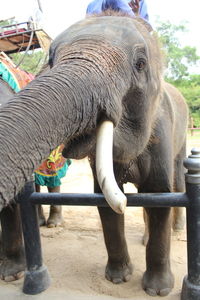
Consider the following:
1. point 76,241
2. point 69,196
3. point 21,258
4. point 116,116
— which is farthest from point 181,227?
point 116,116

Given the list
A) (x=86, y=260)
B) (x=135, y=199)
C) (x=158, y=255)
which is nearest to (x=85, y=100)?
(x=135, y=199)

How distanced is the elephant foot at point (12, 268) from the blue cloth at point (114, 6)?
166cm

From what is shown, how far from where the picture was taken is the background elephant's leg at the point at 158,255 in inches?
78.0

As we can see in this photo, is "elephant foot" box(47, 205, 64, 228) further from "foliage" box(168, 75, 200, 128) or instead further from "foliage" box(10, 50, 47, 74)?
"foliage" box(168, 75, 200, 128)

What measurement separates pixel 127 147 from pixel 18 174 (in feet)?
2.26

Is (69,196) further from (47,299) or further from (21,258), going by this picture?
(21,258)

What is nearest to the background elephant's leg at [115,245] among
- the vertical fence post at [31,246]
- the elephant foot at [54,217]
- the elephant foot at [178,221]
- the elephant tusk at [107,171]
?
the vertical fence post at [31,246]

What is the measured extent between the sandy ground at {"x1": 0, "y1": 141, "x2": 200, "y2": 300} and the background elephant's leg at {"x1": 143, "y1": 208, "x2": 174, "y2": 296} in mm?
58

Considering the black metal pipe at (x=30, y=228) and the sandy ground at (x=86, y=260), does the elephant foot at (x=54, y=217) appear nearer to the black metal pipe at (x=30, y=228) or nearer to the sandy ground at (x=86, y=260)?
the sandy ground at (x=86, y=260)

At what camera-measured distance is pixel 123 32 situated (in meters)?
1.45

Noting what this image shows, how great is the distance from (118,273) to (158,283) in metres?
0.31

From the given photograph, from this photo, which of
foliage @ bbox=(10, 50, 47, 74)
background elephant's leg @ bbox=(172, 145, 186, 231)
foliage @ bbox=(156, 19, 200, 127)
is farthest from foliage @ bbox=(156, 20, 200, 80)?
background elephant's leg @ bbox=(172, 145, 186, 231)

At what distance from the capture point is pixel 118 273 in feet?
7.14

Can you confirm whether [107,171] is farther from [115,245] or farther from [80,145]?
[115,245]
